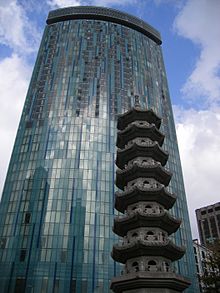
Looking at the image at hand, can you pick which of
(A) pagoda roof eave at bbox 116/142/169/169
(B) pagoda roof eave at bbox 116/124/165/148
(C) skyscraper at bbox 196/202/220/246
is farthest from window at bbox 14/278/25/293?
(C) skyscraper at bbox 196/202/220/246

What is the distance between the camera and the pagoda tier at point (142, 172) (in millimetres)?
38594

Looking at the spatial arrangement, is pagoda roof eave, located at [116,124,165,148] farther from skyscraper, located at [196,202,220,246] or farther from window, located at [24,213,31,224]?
skyscraper, located at [196,202,220,246]

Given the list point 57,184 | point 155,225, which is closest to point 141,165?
point 155,225

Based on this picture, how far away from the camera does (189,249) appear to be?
7069cm

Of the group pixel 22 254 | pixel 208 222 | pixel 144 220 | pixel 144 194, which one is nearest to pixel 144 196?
pixel 144 194

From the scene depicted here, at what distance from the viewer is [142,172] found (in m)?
39.0

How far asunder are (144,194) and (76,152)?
126 feet

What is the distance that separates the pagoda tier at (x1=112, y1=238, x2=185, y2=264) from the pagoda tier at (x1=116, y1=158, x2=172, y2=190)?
8.33 meters

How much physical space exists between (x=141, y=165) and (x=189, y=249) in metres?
40.5

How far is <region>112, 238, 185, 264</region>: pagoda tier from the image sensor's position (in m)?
32.6

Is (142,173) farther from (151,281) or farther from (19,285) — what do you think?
(19,285)

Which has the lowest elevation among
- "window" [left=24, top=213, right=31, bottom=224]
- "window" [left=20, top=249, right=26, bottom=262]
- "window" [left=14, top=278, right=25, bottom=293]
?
"window" [left=14, top=278, right=25, bottom=293]

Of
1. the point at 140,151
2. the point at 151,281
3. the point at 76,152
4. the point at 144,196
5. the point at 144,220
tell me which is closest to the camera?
the point at 151,281

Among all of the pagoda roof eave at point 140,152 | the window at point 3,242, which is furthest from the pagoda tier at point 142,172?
the window at point 3,242
